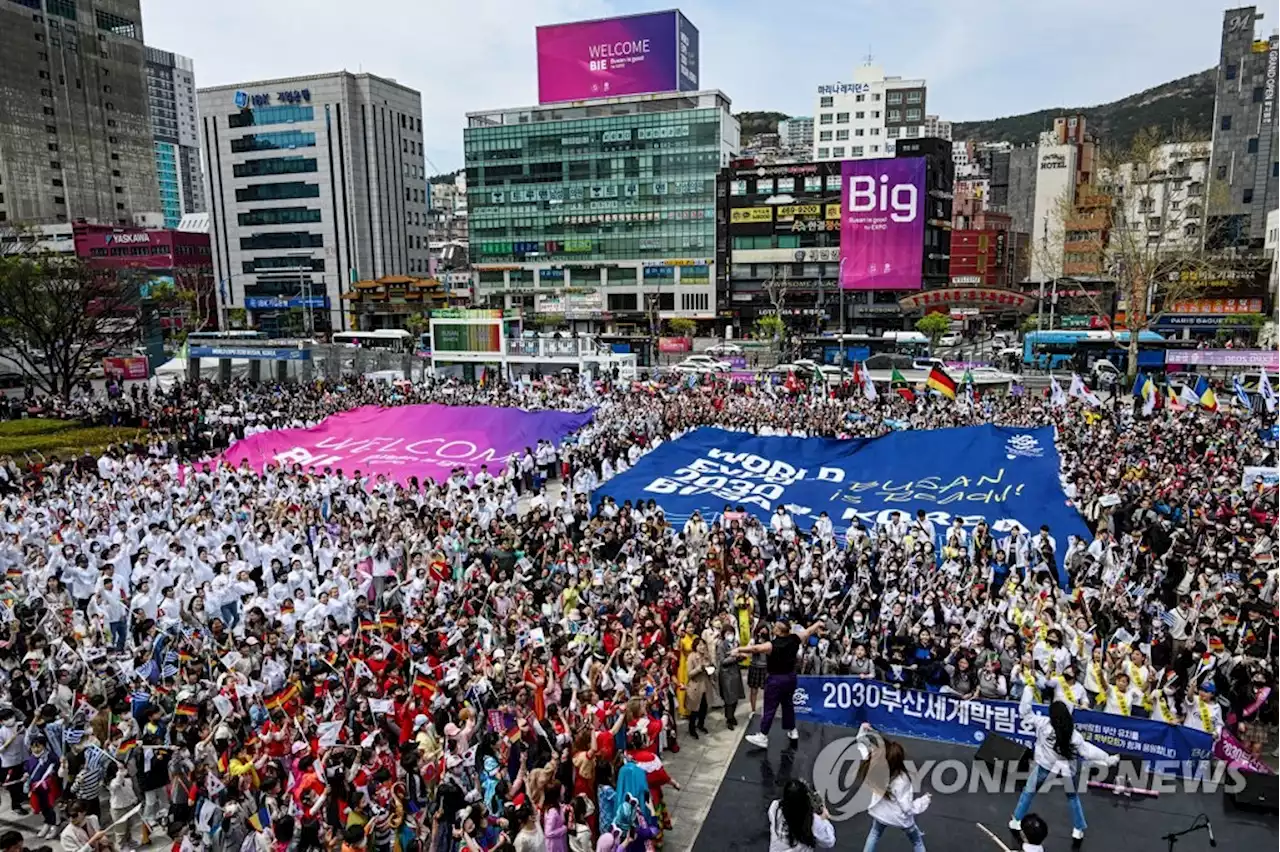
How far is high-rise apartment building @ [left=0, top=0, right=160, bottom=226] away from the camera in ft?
311

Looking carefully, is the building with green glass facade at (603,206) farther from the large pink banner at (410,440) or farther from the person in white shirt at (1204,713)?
the person in white shirt at (1204,713)

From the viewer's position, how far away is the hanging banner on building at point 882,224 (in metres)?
69.8

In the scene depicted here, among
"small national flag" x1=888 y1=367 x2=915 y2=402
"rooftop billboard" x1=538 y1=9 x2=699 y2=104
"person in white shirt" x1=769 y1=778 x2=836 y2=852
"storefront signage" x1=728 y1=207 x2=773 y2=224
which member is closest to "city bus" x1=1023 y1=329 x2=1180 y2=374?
"small national flag" x1=888 y1=367 x2=915 y2=402

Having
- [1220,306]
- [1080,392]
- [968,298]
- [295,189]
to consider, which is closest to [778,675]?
Result: [1080,392]

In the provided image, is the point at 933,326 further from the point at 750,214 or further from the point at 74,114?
the point at 74,114

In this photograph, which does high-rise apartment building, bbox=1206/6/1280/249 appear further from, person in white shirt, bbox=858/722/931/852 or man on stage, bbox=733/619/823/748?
person in white shirt, bbox=858/722/931/852

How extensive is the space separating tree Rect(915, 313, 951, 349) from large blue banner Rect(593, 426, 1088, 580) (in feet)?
160

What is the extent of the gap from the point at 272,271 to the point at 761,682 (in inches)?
3619

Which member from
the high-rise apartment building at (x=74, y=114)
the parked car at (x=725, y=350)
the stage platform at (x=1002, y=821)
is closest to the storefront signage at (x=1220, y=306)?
the parked car at (x=725, y=350)

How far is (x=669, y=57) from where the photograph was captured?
82562 mm

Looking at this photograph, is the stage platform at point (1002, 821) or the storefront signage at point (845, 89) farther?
the storefront signage at point (845, 89)

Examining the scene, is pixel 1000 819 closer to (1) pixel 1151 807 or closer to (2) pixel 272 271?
(1) pixel 1151 807

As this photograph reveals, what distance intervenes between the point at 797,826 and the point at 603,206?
79.4 meters

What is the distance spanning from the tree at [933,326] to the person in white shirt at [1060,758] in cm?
6126
